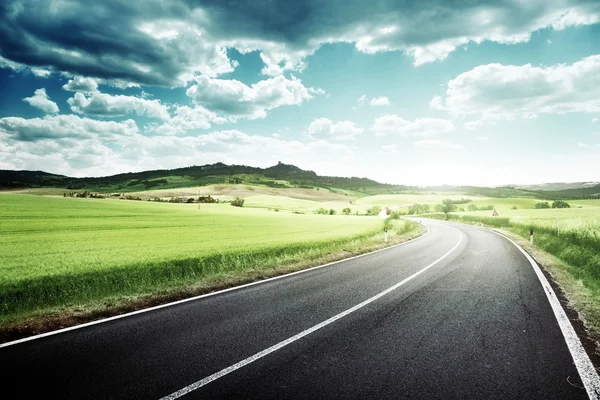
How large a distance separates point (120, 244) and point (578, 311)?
772 inches

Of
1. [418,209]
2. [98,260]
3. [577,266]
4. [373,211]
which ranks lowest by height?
[418,209]

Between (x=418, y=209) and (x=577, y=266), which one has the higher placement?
(x=577, y=266)

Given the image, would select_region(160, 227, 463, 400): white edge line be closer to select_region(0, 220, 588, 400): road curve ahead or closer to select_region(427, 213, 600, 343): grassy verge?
select_region(0, 220, 588, 400): road curve ahead

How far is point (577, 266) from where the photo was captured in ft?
42.2

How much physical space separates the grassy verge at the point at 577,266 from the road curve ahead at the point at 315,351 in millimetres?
669

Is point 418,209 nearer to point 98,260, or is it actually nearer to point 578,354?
point 98,260

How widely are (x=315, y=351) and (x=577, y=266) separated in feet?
43.4

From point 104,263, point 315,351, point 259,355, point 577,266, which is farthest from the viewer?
point 104,263

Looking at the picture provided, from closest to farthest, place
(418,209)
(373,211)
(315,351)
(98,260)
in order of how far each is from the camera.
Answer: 1. (315,351)
2. (98,260)
3. (373,211)
4. (418,209)

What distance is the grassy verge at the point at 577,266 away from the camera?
23.6 feet

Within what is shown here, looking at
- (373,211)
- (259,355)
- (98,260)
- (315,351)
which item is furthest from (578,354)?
(373,211)

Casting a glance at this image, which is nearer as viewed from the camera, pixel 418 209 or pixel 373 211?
pixel 373 211

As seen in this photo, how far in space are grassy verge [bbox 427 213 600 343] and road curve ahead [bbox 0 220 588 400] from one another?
2.19 ft

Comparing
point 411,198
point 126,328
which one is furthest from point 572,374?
point 411,198
